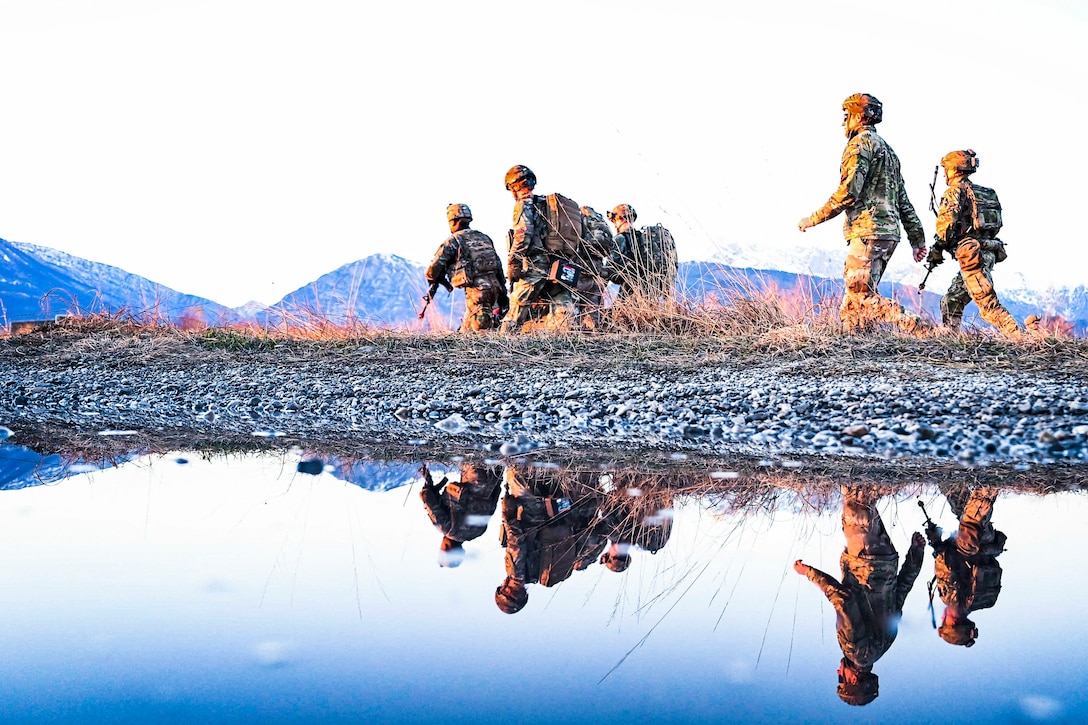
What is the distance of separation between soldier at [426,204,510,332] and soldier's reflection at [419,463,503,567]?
21.4ft

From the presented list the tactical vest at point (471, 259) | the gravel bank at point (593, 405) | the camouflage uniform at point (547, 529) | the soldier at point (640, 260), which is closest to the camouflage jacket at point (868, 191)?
the soldier at point (640, 260)

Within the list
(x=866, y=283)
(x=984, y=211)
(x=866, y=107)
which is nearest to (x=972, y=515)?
(x=866, y=283)

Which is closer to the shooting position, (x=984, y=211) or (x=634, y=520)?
(x=634, y=520)

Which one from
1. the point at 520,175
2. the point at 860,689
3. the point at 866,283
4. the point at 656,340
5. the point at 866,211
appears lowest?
the point at 860,689

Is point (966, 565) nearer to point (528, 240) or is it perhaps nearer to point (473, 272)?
point (528, 240)

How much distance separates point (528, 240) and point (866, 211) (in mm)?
3354

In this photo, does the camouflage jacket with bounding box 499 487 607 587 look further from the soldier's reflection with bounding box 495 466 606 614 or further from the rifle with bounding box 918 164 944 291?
the rifle with bounding box 918 164 944 291

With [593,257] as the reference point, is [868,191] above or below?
above

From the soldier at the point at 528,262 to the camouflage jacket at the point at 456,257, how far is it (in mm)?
768

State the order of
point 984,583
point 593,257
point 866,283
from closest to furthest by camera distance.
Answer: point 984,583
point 866,283
point 593,257

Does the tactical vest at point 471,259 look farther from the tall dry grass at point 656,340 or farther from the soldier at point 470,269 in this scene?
the tall dry grass at point 656,340

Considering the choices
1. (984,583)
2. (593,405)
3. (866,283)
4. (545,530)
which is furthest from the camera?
(866,283)

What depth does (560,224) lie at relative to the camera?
10.2 meters

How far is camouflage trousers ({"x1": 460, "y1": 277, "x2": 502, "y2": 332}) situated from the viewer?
435 inches
